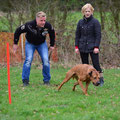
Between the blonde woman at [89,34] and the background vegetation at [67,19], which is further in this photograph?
the background vegetation at [67,19]

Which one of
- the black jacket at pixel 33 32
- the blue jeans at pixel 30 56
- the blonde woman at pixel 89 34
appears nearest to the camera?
the blonde woman at pixel 89 34

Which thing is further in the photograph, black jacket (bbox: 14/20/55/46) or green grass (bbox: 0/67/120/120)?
black jacket (bbox: 14/20/55/46)

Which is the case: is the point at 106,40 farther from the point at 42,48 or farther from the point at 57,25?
the point at 42,48

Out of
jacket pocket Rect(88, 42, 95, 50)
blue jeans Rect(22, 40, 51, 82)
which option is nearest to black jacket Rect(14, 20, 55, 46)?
blue jeans Rect(22, 40, 51, 82)

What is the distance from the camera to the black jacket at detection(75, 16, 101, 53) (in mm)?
7820

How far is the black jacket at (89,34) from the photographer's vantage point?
7820 millimetres

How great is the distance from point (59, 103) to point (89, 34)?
2.51 metres

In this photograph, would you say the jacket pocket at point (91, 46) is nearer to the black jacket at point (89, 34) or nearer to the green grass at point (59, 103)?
the black jacket at point (89, 34)

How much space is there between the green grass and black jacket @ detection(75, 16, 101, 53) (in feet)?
3.93

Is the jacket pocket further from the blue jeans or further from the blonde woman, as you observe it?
the blue jeans

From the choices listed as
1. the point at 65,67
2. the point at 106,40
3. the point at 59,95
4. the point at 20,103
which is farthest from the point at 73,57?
the point at 20,103

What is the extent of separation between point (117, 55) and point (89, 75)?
22.8 feet

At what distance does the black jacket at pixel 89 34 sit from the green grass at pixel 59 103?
1.20 metres

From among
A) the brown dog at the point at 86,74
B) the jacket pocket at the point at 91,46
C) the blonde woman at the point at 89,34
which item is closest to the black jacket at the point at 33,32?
the blonde woman at the point at 89,34
